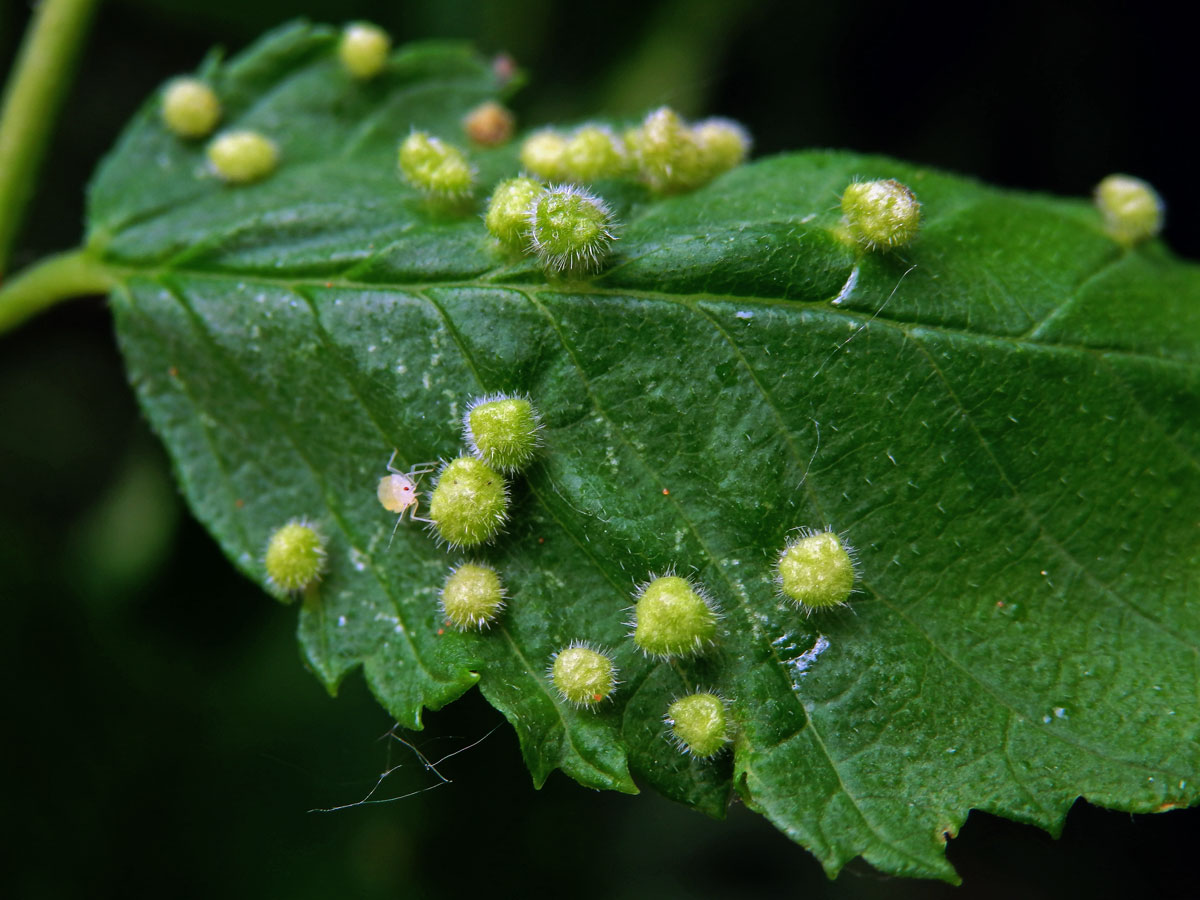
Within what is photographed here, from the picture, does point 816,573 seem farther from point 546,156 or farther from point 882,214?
point 546,156

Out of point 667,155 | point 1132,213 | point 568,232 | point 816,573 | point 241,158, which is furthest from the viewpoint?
point 241,158

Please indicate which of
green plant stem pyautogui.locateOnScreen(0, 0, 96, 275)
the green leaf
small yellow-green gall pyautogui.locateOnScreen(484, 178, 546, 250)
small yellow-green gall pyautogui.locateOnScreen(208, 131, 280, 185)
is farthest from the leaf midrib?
green plant stem pyautogui.locateOnScreen(0, 0, 96, 275)

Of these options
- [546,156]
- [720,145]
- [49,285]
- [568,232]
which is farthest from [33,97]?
[720,145]

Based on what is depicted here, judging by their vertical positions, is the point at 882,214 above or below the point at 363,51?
below

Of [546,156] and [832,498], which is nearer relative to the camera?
[832,498]

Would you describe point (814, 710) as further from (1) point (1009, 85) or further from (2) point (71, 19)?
(2) point (71, 19)

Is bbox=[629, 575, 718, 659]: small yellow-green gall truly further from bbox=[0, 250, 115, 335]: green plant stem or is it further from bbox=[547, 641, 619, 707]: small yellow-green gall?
bbox=[0, 250, 115, 335]: green plant stem
